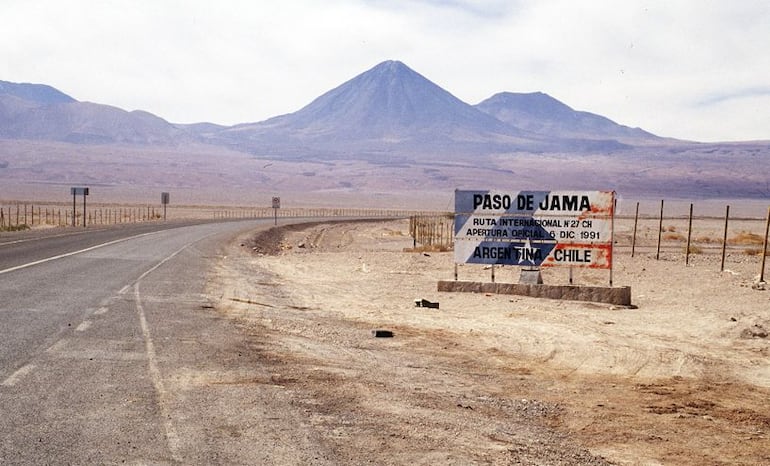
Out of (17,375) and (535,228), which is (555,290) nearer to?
(535,228)

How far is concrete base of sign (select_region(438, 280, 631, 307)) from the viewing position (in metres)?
18.2

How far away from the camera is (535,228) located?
19.5 meters

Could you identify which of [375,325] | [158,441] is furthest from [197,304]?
[158,441]

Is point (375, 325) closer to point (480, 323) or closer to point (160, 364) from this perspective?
point (480, 323)

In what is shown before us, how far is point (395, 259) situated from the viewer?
99.8 ft

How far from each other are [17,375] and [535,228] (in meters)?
13.0

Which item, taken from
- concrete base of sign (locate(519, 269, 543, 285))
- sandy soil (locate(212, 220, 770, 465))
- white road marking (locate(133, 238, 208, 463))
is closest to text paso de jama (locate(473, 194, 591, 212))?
concrete base of sign (locate(519, 269, 543, 285))

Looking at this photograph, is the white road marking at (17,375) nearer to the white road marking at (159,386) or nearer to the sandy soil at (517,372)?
the white road marking at (159,386)

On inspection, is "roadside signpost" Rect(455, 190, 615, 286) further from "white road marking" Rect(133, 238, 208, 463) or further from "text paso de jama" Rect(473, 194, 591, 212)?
"white road marking" Rect(133, 238, 208, 463)

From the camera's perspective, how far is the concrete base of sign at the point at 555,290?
18203 mm

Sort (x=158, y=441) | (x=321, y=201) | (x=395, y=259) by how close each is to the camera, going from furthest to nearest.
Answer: (x=321, y=201) → (x=395, y=259) → (x=158, y=441)

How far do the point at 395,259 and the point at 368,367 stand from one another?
20407 mm

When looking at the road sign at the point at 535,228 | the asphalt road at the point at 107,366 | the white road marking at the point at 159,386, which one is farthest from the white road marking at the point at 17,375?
the road sign at the point at 535,228

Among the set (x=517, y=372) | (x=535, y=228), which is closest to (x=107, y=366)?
(x=517, y=372)
